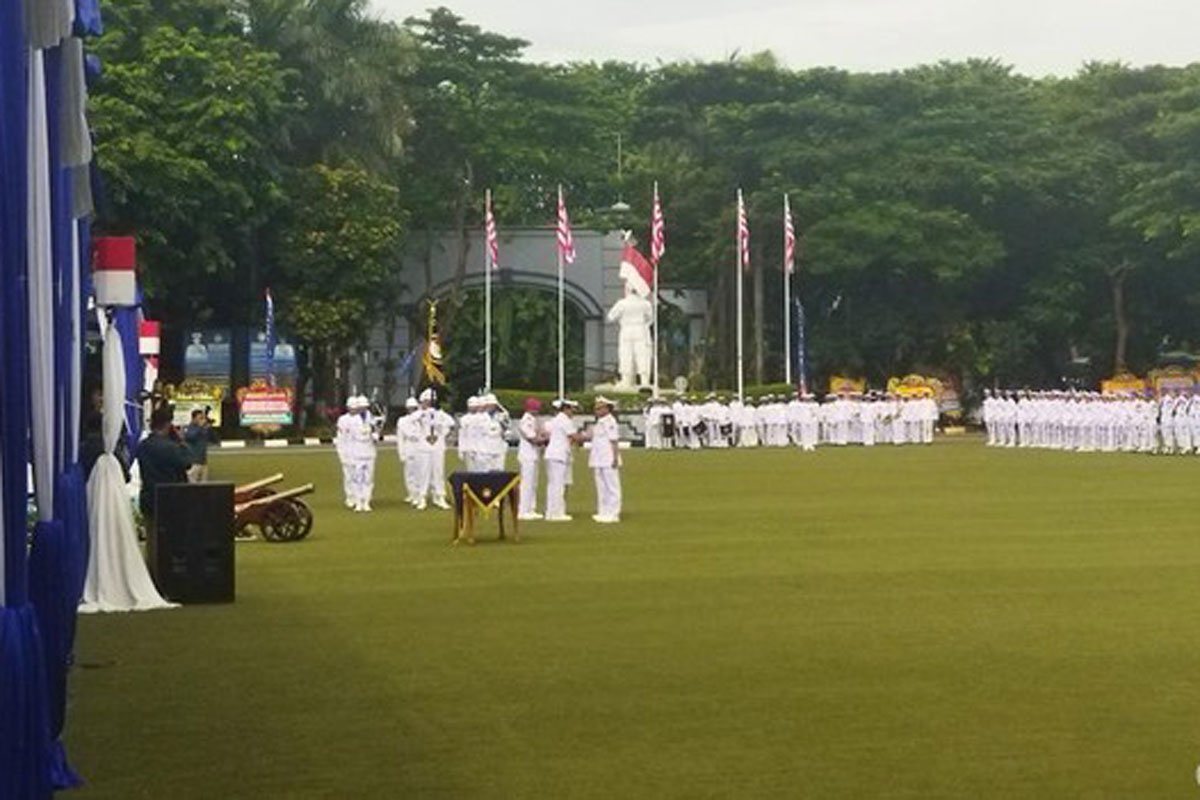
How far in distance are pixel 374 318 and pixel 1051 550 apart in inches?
1621

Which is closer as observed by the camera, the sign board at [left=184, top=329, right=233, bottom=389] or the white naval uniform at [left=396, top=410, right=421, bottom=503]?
the white naval uniform at [left=396, top=410, right=421, bottom=503]

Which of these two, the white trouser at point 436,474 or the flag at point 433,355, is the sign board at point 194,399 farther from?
the white trouser at point 436,474

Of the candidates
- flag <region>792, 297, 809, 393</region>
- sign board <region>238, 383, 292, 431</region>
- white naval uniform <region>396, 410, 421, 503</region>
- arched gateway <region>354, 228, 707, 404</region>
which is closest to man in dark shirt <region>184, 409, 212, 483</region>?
white naval uniform <region>396, 410, 421, 503</region>

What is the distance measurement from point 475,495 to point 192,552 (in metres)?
6.39

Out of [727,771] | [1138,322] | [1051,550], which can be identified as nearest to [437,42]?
[1138,322]

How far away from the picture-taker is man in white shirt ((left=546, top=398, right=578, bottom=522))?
27453 millimetres

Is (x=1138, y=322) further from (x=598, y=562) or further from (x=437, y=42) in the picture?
(x=598, y=562)

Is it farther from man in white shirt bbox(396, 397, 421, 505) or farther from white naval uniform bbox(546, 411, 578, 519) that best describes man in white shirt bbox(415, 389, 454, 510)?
white naval uniform bbox(546, 411, 578, 519)

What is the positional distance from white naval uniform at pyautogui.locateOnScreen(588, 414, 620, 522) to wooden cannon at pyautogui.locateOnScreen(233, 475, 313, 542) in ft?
13.0

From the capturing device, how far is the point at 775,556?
21297mm

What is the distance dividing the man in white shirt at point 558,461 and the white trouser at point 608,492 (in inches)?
18.5

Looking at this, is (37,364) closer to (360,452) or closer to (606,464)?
(606,464)

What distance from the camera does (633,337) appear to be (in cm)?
5778

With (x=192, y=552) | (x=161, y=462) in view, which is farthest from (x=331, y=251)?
(x=192, y=552)
